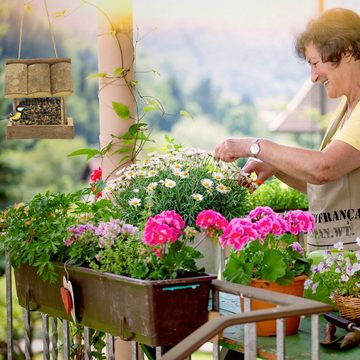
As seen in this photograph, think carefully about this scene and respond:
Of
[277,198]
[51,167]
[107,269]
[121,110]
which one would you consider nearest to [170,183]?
[107,269]

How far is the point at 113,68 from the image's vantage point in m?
3.26

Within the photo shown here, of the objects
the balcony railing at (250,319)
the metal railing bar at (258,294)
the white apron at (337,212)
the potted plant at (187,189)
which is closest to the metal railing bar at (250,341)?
the balcony railing at (250,319)

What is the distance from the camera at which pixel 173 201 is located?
2521 millimetres

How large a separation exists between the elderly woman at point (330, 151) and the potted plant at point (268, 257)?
0.45 meters

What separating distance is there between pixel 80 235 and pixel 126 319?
364 mm

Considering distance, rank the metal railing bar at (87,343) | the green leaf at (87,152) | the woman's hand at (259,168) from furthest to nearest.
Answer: the green leaf at (87,152), the woman's hand at (259,168), the metal railing bar at (87,343)

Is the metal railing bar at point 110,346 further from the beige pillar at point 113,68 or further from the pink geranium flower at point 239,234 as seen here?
the beige pillar at point 113,68

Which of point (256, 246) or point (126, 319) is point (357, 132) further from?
point (126, 319)

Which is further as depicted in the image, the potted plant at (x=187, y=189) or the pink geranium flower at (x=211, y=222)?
the potted plant at (x=187, y=189)

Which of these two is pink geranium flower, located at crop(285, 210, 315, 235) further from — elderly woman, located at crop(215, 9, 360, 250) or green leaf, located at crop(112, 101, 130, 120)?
green leaf, located at crop(112, 101, 130, 120)

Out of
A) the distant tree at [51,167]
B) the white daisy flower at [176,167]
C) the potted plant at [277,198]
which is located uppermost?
the white daisy flower at [176,167]

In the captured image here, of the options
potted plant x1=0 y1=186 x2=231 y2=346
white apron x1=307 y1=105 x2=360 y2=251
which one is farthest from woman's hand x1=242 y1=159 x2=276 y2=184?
potted plant x1=0 y1=186 x2=231 y2=346

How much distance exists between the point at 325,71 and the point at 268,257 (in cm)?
93

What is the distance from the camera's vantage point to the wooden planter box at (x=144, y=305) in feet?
6.41
